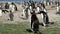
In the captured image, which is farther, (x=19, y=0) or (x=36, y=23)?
(x=19, y=0)

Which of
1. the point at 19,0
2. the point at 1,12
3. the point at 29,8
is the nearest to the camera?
the point at 29,8

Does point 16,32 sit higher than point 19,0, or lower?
lower

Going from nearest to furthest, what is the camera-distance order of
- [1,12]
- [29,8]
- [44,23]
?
[44,23] < [29,8] < [1,12]

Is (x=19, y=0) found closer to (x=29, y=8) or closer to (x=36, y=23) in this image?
(x=29, y=8)

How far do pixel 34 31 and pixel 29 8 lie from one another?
10830 mm

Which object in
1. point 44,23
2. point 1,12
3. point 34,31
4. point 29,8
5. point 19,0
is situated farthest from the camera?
point 19,0

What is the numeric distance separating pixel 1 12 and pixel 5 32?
1301 centimetres

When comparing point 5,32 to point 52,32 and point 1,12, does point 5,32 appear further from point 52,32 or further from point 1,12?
point 1,12

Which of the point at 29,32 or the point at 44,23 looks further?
the point at 44,23

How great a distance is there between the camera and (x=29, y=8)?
→ 27.7 meters

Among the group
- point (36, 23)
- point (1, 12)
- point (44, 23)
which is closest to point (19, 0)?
point (1, 12)

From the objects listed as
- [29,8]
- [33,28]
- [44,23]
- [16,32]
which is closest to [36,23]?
[33,28]

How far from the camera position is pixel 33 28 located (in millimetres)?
17219

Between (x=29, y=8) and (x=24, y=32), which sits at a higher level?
(x=29, y=8)
